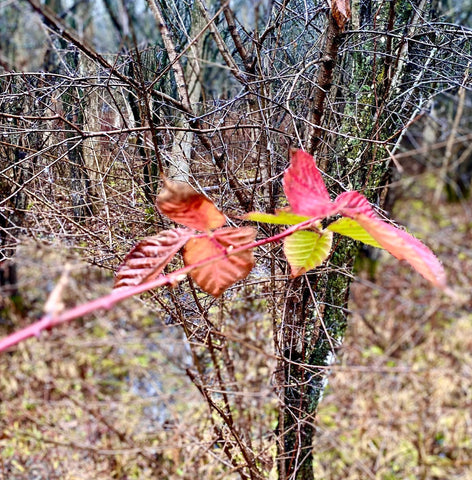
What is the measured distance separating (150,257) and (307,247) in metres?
0.27

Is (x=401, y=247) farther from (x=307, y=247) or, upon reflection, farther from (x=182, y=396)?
(x=182, y=396)

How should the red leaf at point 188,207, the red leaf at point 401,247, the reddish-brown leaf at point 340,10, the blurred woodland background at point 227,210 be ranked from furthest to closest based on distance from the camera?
the blurred woodland background at point 227,210 < the reddish-brown leaf at point 340,10 < the red leaf at point 188,207 < the red leaf at point 401,247

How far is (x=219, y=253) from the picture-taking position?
0.71 metres

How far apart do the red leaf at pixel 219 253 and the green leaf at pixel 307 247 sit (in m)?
0.08

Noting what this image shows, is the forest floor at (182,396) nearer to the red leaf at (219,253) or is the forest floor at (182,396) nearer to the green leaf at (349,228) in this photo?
the red leaf at (219,253)

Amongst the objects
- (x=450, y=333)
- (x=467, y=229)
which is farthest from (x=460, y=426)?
(x=467, y=229)

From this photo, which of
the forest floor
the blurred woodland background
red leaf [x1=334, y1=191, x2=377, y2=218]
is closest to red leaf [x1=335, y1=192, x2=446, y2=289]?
red leaf [x1=334, y1=191, x2=377, y2=218]

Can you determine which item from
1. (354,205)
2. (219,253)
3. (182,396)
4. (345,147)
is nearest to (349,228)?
(354,205)

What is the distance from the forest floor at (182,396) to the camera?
7.89 ft

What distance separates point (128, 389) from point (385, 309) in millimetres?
2445

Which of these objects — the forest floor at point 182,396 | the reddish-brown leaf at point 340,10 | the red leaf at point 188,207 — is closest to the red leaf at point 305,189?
the red leaf at point 188,207

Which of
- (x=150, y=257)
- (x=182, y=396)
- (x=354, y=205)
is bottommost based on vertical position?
(x=182, y=396)

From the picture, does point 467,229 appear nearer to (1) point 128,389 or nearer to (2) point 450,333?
(2) point 450,333

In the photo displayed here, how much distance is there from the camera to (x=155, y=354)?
150 inches
